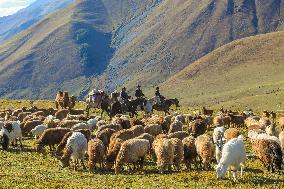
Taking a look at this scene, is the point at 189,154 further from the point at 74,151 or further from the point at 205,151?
the point at 74,151

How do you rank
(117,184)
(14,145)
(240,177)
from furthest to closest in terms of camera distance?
(14,145) < (240,177) < (117,184)

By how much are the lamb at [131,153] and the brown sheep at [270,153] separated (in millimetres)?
6586

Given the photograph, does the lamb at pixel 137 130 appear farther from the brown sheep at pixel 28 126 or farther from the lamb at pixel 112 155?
the brown sheep at pixel 28 126

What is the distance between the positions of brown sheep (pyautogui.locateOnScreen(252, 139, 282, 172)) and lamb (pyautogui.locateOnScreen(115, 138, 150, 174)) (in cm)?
659

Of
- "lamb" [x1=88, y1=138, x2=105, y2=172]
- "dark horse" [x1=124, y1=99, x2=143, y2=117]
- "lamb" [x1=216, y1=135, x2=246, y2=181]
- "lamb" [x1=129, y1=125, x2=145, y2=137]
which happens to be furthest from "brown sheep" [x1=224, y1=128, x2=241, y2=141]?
"dark horse" [x1=124, y1=99, x2=143, y2=117]

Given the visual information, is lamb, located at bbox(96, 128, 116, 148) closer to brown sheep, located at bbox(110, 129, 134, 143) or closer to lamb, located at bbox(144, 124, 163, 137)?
brown sheep, located at bbox(110, 129, 134, 143)

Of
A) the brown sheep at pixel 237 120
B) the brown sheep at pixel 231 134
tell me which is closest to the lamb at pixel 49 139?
the brown sheep at pixel 231 134

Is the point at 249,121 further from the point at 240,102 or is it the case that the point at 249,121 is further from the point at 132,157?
the point at 240,102

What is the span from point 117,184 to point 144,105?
3352cm

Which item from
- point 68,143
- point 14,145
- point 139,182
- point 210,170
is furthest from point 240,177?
point 14,145

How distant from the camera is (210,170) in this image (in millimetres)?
24141

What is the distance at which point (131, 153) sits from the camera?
961 inches

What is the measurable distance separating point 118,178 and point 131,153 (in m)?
2.59

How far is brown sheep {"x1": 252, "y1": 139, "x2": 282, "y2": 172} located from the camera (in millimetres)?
23219
